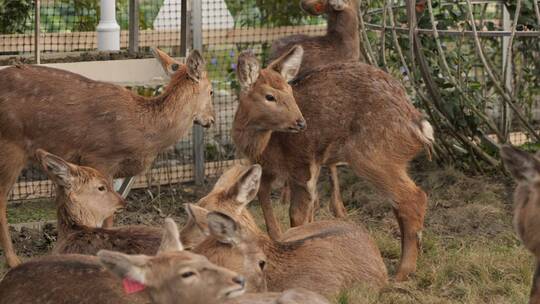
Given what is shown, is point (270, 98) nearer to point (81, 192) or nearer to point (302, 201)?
point (302, 201)

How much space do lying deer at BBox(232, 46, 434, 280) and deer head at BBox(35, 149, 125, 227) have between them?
1486 millimetres

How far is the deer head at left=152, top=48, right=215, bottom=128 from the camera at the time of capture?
9.53 meters

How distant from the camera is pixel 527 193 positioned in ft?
21.4

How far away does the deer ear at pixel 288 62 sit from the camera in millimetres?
9609

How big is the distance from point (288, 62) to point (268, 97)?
1.50ft

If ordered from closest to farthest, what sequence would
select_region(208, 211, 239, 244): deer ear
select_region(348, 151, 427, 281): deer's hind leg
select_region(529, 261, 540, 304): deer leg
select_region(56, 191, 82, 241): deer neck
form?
select_region(529, 261, 540, 304): deer leg, select_region(208, 211, 239, 244): deer ear, select_region(56, 191, 82, 241): deer neck, select_region(348, 151, 427, 281): deer's hind leg

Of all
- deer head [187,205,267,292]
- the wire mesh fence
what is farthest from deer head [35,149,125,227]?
the wire mesh fence

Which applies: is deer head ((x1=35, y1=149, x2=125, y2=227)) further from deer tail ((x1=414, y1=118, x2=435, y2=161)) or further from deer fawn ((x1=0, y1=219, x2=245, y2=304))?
deer tail ((x1=414, y1=118, x2=435, y2=161))

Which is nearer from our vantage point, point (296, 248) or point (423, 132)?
point (296, 248)

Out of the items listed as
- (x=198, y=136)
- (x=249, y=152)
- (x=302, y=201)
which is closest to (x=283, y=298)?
(x=302, y=201)

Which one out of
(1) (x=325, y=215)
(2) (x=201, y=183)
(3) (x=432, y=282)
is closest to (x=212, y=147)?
(2) (x=201, y=183)

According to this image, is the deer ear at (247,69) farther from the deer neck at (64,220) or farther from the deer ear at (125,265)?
the deer ear at (125,265)

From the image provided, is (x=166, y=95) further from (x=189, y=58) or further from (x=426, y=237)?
(x=426, y=237)

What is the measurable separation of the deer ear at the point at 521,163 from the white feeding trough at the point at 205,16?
674 cm
